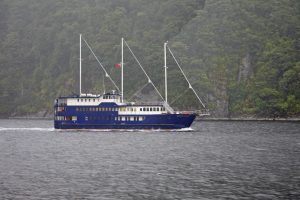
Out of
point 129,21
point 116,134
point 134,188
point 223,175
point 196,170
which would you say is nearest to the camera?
point 134,188

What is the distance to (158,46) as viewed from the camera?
13538cm

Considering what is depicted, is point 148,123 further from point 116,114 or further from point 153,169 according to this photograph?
point 153,169

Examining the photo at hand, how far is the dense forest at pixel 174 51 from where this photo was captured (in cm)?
11644

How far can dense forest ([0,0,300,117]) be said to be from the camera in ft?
382

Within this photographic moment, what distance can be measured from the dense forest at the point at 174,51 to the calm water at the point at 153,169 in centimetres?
5357

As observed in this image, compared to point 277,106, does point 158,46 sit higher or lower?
higher

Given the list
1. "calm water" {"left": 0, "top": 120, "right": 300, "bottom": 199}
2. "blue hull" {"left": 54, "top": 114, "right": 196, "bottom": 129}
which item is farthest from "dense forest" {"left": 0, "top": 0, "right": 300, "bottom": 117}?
"calm water" {"left": 0, "top": 120, "right": 300, "bottom": 199}

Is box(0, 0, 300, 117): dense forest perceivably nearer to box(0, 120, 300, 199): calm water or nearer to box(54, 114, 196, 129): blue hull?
box(54, 114, 196, 129): blue hull

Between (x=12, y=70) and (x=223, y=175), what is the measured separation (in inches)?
5909

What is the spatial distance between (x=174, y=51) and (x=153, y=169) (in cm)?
9322

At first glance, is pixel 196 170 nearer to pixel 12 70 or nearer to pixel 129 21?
pixel 129 21

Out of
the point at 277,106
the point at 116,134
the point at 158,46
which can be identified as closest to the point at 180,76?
the point at 158,46

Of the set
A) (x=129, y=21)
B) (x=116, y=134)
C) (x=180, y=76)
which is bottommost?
(x=116, y=134)

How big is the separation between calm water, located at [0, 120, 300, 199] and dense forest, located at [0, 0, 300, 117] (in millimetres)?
53570
